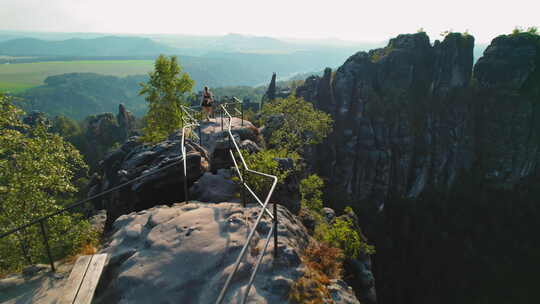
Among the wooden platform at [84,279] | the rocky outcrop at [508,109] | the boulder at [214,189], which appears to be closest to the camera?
the wooden platform at [84,279]

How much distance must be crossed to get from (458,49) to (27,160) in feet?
331

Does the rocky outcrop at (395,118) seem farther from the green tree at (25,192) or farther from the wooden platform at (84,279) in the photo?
the wooden platform at (84,279)

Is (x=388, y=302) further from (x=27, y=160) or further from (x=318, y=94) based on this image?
(x=27, y=160)

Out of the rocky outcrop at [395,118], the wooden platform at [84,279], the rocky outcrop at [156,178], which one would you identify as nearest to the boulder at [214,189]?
the rocky outcrop at [156,178]

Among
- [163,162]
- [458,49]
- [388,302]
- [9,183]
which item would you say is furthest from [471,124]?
[9,183]

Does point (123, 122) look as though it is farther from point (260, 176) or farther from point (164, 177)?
point (260, 176)

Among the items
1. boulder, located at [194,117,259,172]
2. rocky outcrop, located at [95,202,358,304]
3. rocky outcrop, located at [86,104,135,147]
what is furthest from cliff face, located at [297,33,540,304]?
rocky outcrop, located at [95,202,358,304]

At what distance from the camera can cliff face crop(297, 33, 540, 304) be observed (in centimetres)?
7925

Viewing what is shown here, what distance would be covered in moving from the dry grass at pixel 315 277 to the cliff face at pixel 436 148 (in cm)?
6779

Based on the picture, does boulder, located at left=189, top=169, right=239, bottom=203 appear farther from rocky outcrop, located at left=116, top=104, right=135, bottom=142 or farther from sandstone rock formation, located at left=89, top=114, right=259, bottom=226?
rocky outcrop, located at left=116, top=104, right=135, bottom=142

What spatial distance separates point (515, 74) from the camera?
8125 centimetres

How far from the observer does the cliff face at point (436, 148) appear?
79250 millimetres

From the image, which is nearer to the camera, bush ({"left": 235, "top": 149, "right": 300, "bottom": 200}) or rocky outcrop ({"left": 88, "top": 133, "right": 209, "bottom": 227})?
bush ({"left": 235, "top": 149, "right": 300, "bottom": 200})

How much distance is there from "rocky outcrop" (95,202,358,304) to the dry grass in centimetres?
22
